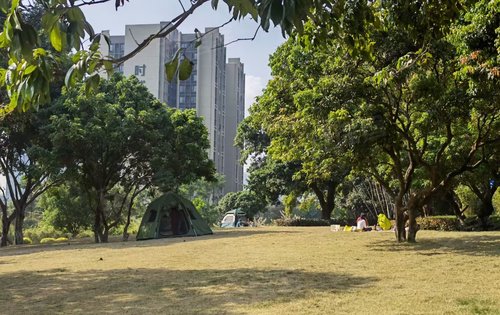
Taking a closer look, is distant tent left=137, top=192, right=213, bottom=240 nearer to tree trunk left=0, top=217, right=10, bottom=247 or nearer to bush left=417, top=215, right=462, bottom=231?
tree trunk left=0, top=217, right=10, bottom=247

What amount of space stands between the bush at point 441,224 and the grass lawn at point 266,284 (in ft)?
33.4

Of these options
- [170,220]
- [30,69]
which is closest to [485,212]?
[170,220]

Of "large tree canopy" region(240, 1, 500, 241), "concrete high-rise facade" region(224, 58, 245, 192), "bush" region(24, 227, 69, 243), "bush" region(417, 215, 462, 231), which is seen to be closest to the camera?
"large tree canopy" region(240, 1, 500, 241)

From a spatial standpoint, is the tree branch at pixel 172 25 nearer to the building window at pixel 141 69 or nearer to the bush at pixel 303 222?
the bush at pixel 303 222

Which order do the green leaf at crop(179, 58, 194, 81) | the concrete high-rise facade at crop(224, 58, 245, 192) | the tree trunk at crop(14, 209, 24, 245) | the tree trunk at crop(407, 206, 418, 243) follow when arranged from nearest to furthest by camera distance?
the green leaf at crop(179, 58, 194, 81) < the tree trunk at crop(407, 206, 418, 243) < the tree trunk at crop(14, 209, 24, 245) < the concrete high-rise facade at crop(224, 58, 245, 192)

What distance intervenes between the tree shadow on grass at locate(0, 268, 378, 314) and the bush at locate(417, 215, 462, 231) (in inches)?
589

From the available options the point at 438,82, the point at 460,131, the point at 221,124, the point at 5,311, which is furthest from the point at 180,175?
the point at 221,124

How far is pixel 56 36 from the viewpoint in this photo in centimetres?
211

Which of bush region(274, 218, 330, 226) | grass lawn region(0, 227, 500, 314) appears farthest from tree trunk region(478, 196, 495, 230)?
bush region(274, 218, 330, 226)

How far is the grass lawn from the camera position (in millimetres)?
5562

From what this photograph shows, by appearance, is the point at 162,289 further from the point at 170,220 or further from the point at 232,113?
the point at 232,113

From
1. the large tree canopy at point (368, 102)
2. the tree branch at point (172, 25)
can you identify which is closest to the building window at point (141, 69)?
the large tree canopy at point (368, 102)

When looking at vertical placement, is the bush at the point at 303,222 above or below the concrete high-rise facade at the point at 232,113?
below

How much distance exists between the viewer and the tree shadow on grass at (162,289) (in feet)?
18.9
